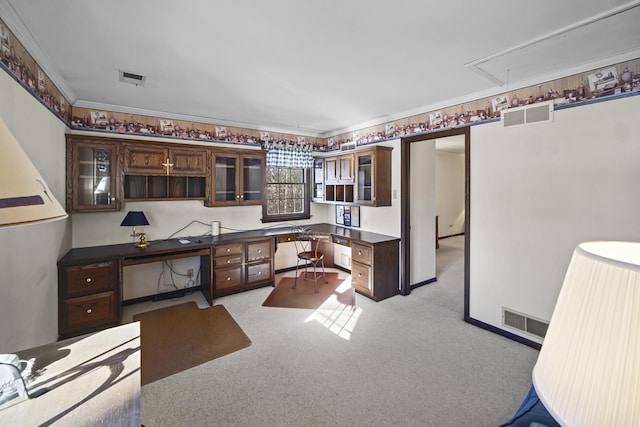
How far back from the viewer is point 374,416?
199cm

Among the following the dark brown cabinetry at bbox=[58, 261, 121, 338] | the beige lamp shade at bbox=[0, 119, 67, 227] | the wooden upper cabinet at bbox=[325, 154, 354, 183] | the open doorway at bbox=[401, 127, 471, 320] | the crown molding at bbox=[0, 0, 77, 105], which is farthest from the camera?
the wooden upper cabinet at bbox=[325, 154, 354, 183]

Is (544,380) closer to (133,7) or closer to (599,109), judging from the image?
(133,7)

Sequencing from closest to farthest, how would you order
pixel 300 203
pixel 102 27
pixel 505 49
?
pixel 102 27 < pixel 505 49 < pixel 300 203

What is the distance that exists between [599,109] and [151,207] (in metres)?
→ 4.85

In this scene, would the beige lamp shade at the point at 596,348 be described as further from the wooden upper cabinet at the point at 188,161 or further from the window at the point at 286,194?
the window at the point at 286,194

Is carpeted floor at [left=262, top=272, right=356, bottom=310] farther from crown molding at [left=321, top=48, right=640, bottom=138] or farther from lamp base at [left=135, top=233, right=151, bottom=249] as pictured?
crown molding at [left=321, top=48, right=640, bottom=138]

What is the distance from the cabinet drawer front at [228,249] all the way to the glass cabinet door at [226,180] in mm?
665

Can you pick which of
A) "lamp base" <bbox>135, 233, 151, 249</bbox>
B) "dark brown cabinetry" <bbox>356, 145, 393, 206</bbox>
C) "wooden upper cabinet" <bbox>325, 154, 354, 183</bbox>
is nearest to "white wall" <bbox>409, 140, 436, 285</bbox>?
"dark brown cabinetry" <bbox>356, 145, 393, 206</bbox>

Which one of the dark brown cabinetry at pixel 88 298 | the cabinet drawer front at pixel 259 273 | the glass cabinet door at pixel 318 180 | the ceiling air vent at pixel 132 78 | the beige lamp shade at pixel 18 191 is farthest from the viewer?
the glass cabinet door at pixel 318 180

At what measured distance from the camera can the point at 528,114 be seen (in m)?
2.78

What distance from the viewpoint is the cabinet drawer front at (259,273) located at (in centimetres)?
423

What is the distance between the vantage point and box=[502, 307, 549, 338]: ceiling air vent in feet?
9.14

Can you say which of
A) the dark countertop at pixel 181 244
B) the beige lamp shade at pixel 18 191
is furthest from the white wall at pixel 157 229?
the beige lamp shade at pixel 18 191

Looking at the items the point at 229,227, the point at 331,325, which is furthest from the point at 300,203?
the point at 331,325
